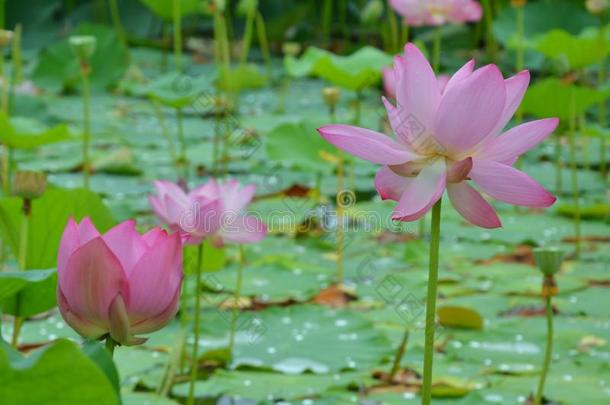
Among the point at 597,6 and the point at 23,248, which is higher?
the point at 597,6

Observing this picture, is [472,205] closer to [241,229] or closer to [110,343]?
[110,343]

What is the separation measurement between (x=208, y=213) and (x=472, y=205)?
0.48m

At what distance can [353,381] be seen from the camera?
114 cm

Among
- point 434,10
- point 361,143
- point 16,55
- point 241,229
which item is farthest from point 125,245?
point 16,55

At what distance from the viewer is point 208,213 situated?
3.51 ft

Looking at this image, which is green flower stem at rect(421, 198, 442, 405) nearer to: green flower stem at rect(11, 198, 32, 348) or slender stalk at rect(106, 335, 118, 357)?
slender stalk at rect(106, 335, 118, 357)

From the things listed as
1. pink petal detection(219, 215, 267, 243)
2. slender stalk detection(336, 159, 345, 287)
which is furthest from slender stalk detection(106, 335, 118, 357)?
slender stalk detection(336, 159, 345, 287)

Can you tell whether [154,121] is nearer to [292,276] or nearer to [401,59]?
[292,276]

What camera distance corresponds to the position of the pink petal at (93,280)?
574 millimetres

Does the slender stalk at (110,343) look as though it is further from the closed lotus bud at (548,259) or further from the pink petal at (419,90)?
the closed lotus bud at (548,259)

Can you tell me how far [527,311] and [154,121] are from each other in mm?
1606

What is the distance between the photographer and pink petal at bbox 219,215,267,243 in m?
1.12

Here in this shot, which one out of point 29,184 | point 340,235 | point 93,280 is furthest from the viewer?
point 340,235

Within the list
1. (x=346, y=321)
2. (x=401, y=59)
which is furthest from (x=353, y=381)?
(x=401, y=59)
